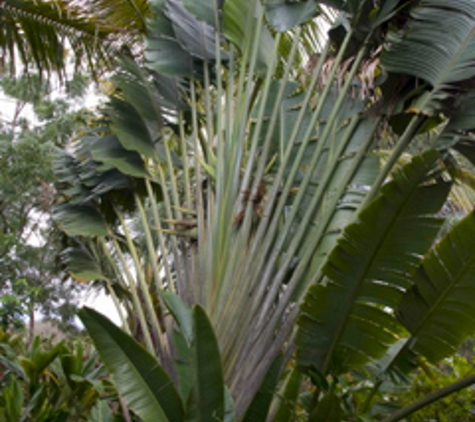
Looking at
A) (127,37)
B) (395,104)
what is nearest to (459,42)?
(395,104)

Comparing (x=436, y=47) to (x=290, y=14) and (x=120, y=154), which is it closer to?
(x=290, y=14)

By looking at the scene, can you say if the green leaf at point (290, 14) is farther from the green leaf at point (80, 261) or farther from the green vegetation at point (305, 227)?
the green leaf at point (80, 261)

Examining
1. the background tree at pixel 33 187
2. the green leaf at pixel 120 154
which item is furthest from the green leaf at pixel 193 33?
the background tree at pixel 33 187

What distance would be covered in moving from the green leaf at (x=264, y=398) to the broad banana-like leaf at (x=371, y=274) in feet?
0.50

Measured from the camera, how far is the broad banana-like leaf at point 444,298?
2.66 m

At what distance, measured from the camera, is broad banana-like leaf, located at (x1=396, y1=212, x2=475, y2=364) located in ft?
8.73

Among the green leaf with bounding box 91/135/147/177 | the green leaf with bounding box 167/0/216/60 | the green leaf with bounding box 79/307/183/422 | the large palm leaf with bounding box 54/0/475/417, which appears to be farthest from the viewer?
the green leaf with bounding box 167/0/216/60

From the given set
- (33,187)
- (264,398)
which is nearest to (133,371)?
(264,398)

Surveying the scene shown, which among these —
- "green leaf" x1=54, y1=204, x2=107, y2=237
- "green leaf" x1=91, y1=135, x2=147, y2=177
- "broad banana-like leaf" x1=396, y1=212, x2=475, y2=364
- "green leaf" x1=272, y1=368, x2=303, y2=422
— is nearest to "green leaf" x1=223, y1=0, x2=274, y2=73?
"green leaf" x1=91, y1=135, x2=147, y2=177

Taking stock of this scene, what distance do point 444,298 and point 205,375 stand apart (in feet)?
3.92

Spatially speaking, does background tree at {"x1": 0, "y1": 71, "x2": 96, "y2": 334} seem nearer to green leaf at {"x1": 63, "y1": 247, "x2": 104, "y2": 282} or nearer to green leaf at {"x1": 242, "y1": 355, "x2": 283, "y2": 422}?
green leaf at {"x1": 63, "y1": 247, "x2": 104, "y2": 282}

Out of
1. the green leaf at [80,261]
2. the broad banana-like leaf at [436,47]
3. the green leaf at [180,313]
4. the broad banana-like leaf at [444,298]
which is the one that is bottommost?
the green leaf at [180,313]

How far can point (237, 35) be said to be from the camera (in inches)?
156

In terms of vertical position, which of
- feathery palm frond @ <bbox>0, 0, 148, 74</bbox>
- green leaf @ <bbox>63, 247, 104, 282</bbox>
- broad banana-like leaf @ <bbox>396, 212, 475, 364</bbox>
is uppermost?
feathery palm frond @ <bbox>0, 0, 148, 74</bbox>
